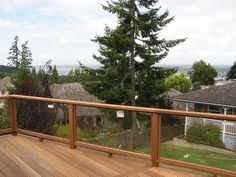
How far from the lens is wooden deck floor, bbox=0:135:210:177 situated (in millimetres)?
4777

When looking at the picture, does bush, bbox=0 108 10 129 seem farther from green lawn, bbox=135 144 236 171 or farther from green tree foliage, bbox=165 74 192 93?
green tree foliage, bbox=165 74 192 93

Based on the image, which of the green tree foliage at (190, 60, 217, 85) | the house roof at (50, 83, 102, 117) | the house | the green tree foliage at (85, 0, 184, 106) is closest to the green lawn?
the house

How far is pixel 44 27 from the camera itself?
1206 inches

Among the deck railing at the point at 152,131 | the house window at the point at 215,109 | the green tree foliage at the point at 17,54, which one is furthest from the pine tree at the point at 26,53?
the deck railing at the point at 152,131

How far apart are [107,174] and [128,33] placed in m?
20.4

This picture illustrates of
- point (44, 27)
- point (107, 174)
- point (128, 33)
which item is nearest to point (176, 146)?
point (107, 174)

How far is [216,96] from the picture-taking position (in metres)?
23.9

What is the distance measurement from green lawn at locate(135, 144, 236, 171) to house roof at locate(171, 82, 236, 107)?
18.1 metres

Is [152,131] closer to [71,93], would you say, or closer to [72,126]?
[72,126]

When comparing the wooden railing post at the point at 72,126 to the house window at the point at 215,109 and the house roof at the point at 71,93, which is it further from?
the house roof at the point at 71,93

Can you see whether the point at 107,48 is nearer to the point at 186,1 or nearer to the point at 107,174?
the point at 186,1

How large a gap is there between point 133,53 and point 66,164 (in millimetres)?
20060

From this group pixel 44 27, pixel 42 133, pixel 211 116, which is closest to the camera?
pixel 211 116

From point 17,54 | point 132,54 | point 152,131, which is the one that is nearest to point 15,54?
point 17,54
